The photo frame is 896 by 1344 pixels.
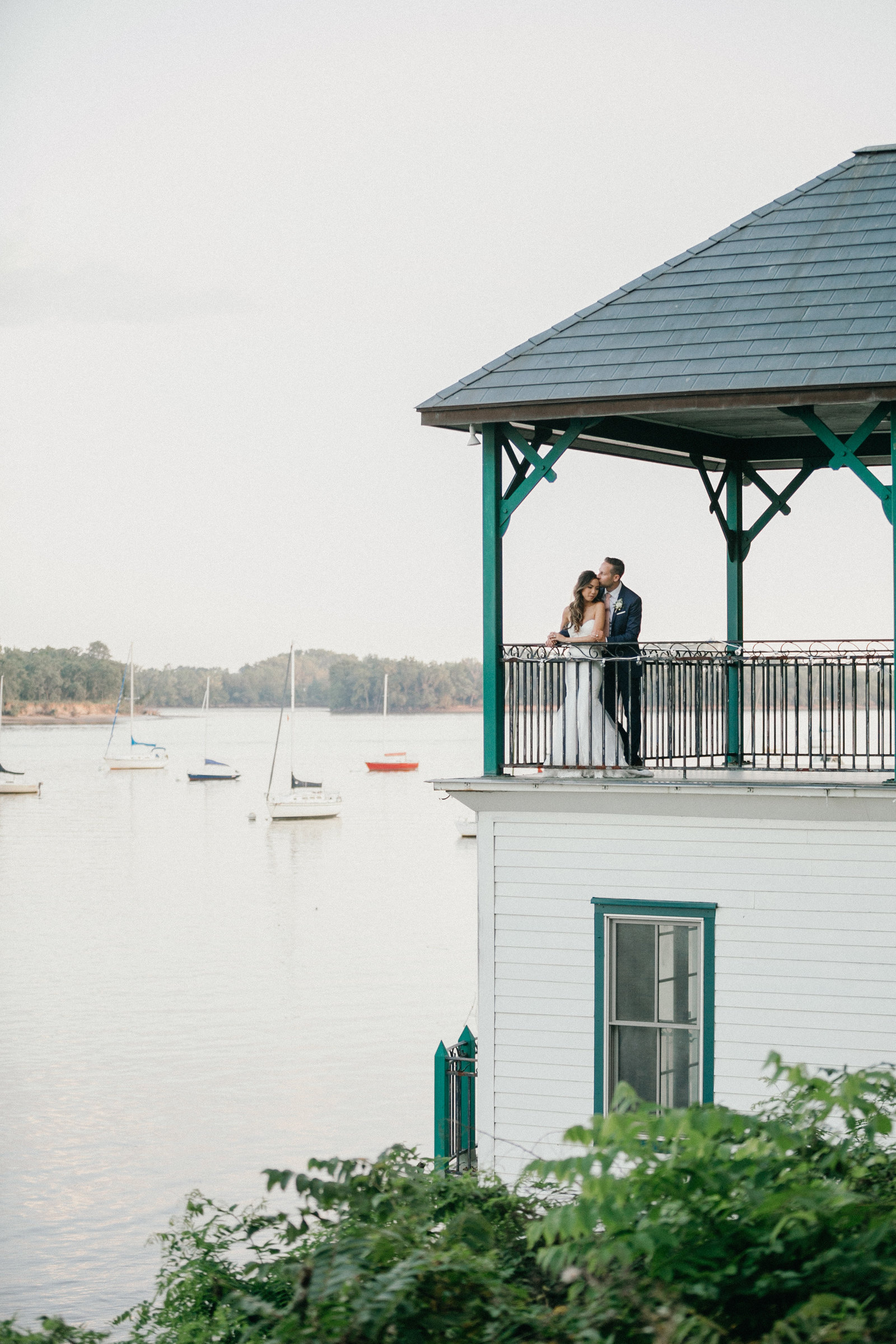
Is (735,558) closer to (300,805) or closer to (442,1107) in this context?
(442,1107)

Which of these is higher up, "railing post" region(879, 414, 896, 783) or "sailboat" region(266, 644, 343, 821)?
"railing post" region(879, 414, 896, 783)

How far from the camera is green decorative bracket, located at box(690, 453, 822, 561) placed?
13906 mm

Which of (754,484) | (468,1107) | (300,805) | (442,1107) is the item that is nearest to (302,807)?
(300,805)

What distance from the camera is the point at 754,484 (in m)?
14.6

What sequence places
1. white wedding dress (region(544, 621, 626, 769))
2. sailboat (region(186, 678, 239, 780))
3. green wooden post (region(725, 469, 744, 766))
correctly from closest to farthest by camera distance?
white wedding dress (region(544, 621, 626, 769)) → green wooden post (region(725, 469, 744, 766)) → sailboat (region(186, 678, 239, 780))

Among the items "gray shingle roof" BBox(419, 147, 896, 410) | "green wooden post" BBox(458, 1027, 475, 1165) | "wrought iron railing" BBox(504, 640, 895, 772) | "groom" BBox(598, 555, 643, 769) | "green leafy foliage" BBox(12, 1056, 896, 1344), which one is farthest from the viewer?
"green wooden post" BBox(458, 1027, 475, 1165)

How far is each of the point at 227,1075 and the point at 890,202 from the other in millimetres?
29025

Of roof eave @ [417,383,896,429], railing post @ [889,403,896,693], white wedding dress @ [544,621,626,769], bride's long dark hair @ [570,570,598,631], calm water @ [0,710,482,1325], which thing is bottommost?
calm water @ [0,710,482,1325]

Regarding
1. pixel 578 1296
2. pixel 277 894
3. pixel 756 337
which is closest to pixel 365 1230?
pixel 578 1296

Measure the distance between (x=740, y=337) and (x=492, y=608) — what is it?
2.65 m

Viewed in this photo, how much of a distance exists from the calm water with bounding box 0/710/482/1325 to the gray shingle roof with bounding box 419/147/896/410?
12826 millimetres

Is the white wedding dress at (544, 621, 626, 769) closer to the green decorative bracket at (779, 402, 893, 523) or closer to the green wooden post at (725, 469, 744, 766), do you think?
the green decorative bracket at (779, 402, 893, 523)

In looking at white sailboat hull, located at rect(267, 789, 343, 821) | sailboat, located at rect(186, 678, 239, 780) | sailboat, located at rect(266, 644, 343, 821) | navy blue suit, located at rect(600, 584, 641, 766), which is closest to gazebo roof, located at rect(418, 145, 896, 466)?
navy blue suit, located at rect(600, 584, 641, 766)

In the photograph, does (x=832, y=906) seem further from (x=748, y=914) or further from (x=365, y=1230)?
(x=365, y=1230)
